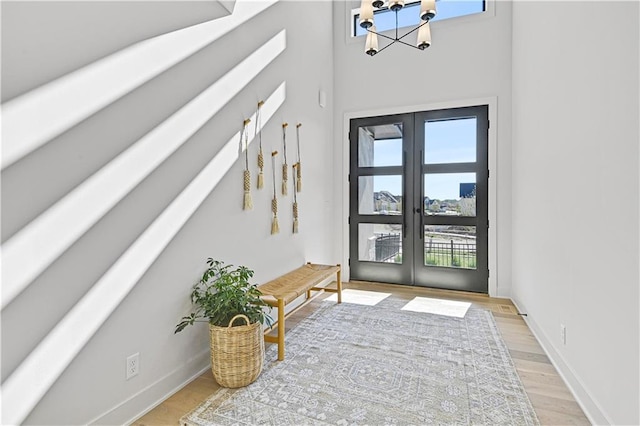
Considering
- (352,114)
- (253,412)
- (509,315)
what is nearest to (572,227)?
(509,315)

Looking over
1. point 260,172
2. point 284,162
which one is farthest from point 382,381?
point 284,162

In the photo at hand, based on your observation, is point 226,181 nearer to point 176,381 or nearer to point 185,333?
point 185,333

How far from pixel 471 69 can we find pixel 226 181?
11.1ft

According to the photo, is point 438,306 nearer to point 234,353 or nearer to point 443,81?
point 234,353

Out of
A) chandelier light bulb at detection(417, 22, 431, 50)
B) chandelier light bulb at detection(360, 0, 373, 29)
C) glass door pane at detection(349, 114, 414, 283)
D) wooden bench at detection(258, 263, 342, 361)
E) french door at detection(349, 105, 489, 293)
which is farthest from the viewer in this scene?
glass door pane at detection(349, 114, 414, 283)

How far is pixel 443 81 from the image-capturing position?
4277mm

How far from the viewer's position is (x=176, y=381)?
7.00ft

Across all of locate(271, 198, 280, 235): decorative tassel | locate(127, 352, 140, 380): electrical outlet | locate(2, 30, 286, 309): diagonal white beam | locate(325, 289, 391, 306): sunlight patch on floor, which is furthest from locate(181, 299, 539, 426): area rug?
locate(2, 30, 286, 309): diagonal white beam

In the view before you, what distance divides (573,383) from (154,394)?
249 cm

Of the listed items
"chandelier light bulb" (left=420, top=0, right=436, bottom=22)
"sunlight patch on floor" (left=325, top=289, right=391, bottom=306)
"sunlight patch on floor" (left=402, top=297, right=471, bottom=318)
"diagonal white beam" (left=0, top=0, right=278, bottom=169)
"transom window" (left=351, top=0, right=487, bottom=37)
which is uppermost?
"transom window" (left=351, top=0, right=487, bottom=37)

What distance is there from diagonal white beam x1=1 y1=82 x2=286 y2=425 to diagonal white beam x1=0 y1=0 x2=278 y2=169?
0.64 metres

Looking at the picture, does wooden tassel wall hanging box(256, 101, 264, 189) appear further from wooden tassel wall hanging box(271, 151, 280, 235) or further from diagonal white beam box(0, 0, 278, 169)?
diagonal white beam box(0, 0, 278, 169)

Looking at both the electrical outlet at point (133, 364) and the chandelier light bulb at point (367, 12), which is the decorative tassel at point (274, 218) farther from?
the chandelier light bulb at point (367, 12)

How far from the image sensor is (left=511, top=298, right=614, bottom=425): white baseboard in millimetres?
1763
